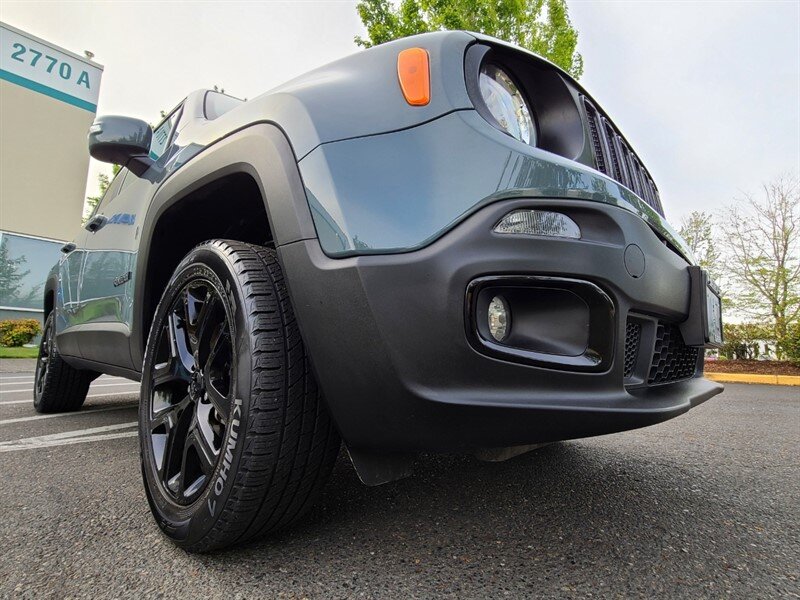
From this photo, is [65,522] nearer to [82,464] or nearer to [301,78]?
[82,464]

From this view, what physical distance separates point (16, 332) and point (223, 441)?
13.8 meters

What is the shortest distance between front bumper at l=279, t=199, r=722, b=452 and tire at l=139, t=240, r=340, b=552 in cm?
10

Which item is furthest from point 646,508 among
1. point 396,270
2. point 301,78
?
point 301,78

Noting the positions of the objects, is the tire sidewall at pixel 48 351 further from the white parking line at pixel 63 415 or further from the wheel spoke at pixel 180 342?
the wheel spoke at pixel 180 342

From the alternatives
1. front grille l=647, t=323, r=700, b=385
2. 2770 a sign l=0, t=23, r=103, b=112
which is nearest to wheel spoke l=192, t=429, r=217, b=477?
front grille l=647, t=323, r=700, b=385

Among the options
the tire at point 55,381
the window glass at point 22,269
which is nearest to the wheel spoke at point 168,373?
the tire at point 55,381

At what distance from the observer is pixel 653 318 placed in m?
1.17

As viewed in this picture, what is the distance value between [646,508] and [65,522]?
164cm

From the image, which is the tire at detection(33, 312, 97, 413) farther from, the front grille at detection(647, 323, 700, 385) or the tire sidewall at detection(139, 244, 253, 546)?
the front grille at detection(647, 323, 700, 385)

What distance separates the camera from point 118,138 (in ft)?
6.29

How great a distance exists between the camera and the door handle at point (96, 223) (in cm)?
255

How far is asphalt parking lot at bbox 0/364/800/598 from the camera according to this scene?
1.03 meters

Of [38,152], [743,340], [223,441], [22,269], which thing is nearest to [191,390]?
[223,441]

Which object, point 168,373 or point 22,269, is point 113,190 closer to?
point 168,373
